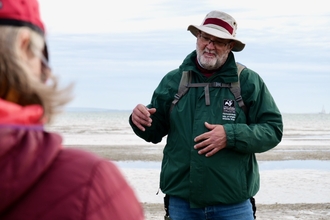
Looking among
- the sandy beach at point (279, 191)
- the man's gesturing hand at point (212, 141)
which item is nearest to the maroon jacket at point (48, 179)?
the man's gesturing hand at point (212, 141)

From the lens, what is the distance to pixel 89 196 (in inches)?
57.2

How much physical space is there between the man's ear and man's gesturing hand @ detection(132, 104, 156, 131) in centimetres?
324

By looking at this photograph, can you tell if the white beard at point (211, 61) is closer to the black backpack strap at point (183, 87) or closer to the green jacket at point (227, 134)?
the green jacket at point (227, 134)

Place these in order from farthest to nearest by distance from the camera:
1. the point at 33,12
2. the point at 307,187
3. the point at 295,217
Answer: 1. the point at 307,187
2. the point at 295,217
3. the point at 33,12

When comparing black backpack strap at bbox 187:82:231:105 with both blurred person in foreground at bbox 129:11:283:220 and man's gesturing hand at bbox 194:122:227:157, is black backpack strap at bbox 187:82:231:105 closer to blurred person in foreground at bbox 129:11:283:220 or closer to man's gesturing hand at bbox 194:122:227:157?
blurred person in foreground at bbox 129:11:283:220

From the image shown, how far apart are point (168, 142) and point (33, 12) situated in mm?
3413

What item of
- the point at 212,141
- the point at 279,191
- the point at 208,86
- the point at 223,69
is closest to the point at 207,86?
the point at 208,86

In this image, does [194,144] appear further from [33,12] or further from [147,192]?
[147,192]

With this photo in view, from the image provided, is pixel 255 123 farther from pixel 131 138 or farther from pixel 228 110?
pixel 131 138

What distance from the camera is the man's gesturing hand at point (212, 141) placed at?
459cm

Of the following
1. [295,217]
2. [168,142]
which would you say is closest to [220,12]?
[168,142]

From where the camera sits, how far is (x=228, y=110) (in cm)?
474

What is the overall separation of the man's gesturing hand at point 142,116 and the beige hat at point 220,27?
2.58 ft

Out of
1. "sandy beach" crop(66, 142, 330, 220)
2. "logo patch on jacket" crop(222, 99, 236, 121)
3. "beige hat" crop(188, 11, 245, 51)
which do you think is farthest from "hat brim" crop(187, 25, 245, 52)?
"sandy beach" crop(66, 142, 330, 220)
